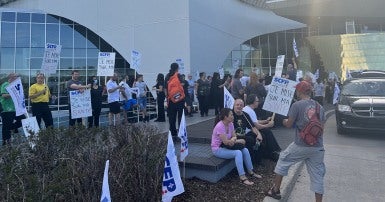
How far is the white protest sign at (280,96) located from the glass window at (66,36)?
2350 centimetres

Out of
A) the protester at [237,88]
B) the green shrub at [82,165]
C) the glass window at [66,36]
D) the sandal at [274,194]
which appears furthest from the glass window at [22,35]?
the sandal at [274,194]

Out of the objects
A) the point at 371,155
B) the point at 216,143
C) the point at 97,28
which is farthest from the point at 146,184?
the point at 97,28

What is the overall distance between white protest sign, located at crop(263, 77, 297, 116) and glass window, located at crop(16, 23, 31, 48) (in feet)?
78.0

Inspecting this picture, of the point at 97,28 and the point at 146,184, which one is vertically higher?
the point at 97,28

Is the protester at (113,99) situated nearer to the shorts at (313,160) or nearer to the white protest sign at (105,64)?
the white protest sign at (105,64)

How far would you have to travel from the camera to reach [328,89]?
24.6 metres

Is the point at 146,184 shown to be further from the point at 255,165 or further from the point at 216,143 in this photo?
the point at 255,165

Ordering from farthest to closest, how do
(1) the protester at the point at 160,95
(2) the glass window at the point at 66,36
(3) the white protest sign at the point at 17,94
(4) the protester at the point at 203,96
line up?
(2) the glass window at the point at 66,36
(4) the protester at the point at 203,96
(1) the protester at the point at 160,95
(3) the white protest sign at the point at 17,94

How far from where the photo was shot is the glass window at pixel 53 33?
2705cm

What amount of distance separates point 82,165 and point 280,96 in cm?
402

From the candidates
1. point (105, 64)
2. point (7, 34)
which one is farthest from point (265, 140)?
point (7, 34)

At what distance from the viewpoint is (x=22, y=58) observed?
2573cm

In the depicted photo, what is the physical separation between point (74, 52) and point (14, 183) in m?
25.2

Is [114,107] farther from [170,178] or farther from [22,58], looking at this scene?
[22,58]
